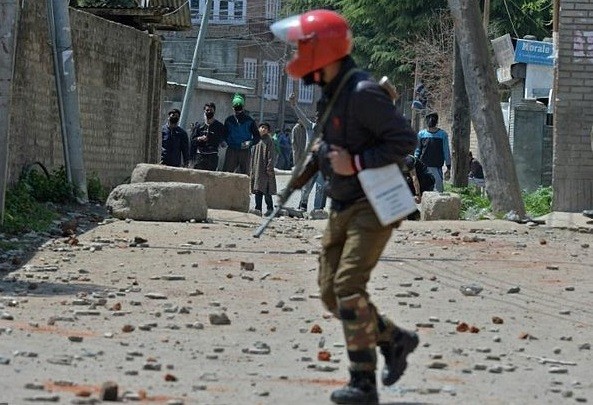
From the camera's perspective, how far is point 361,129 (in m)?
6.80

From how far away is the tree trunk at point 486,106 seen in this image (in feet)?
65.1

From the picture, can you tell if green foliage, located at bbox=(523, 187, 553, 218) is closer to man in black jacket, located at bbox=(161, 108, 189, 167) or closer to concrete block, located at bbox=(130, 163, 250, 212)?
concrete block, located at bbox=(130, 163, 250, 212)

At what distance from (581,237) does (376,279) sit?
5.64 m

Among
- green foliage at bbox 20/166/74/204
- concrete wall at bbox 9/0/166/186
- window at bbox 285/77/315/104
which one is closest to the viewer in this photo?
concrete wall at bbox 9/0/166/186

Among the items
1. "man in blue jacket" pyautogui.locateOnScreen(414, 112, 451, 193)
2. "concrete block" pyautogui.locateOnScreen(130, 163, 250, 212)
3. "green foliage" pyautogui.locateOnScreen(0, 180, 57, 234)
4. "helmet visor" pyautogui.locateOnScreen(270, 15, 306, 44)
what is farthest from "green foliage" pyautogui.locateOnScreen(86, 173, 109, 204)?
"helmet visor" pyautogui.locateOnScreen(270, 15, 306, 44)

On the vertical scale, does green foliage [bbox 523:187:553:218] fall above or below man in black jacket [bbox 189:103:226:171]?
below

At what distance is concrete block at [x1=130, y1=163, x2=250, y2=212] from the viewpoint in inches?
776

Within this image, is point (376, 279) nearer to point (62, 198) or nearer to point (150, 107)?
point (62, 198)

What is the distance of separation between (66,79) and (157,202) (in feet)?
7.98

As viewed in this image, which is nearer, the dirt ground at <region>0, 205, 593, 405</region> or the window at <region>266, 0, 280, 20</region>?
the dirt ground at <region>0, 205, 593, 405</region>

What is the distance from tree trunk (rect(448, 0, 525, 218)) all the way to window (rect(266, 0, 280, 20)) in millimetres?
58843

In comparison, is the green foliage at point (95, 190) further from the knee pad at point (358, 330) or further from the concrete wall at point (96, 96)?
the knee pad at point (358, 330)

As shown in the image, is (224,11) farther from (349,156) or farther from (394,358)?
(349,156)

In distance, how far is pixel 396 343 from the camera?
704 centimetres
